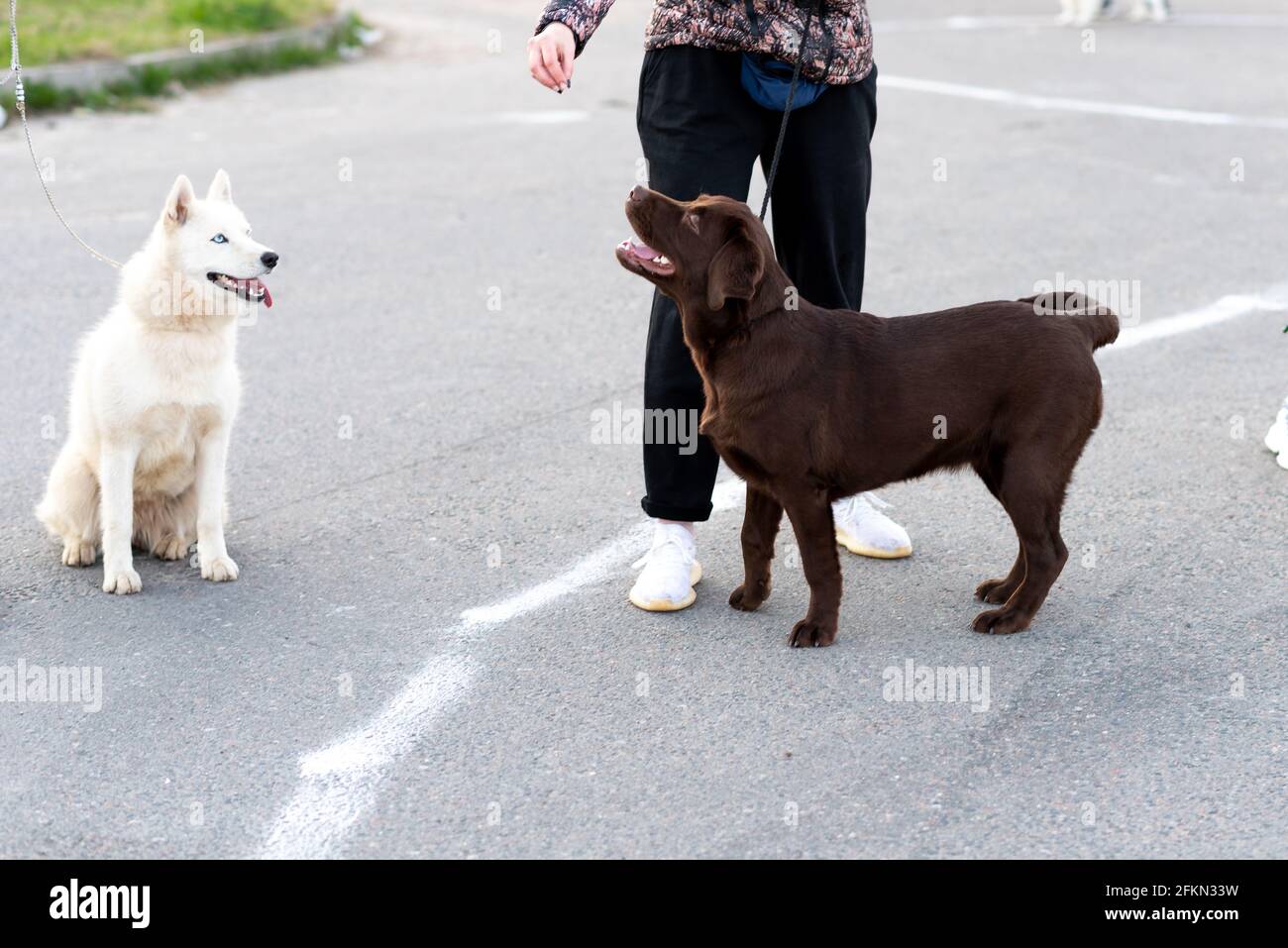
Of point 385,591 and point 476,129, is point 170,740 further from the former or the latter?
point 476,129

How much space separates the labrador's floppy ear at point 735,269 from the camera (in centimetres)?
377

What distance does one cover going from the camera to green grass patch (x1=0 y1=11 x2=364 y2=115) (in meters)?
10.8

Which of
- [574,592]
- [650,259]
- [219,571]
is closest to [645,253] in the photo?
[650,259]

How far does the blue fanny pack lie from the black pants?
33 mm

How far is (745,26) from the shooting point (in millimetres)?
4062

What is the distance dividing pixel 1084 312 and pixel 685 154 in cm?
118

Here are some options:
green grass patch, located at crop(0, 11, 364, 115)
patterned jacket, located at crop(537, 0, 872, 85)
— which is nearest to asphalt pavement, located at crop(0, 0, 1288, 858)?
patterned jacket, located at crop(537, 0, 872, 85)

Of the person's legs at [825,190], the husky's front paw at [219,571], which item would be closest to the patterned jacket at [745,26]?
Answer: the person's legs at [825,190]

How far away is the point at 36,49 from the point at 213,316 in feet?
27.1

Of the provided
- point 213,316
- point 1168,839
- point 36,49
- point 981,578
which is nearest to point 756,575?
point 981,578

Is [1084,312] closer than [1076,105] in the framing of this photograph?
Yes

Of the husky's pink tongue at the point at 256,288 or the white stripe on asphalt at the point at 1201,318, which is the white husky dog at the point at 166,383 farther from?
the white stripe on asphalt at the point at 1201,318

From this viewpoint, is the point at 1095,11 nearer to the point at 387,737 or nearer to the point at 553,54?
the point at 553,54

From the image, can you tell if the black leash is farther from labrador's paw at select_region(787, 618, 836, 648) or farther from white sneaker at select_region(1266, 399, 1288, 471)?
white sneaker at select_region(1266, 399, 1288, 471)
